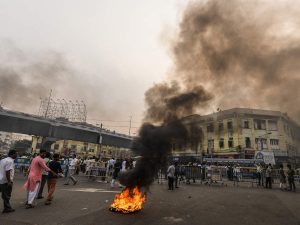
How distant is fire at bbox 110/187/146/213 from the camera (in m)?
7.41

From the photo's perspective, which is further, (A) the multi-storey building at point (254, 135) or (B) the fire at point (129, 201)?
(A) the multi-storey building at point (254, 135)

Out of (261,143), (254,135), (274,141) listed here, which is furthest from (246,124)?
(274,141)

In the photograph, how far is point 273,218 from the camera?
24.6 ft

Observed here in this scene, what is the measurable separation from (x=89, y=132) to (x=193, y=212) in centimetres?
3792

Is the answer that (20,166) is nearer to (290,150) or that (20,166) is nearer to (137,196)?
(137,196)

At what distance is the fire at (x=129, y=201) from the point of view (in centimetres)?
741

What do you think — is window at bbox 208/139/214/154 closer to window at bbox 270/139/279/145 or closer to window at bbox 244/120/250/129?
window at bbox 244/120/250/129

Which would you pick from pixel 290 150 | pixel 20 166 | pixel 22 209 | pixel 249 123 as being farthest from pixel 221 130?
pixel 22 209

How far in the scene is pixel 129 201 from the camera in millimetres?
7691

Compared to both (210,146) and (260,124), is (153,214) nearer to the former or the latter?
(210,146)

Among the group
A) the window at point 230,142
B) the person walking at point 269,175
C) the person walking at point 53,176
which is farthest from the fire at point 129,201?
the window at point 230,142

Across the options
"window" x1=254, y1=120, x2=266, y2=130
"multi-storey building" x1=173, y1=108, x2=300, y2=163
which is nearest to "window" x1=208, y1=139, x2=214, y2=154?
"multi-storey building" x1=173, y1=108, x2=300, y2=163

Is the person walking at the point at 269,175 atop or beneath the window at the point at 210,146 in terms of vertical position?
beneath

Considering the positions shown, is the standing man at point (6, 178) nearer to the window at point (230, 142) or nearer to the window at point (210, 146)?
the window at point (230, 142)
